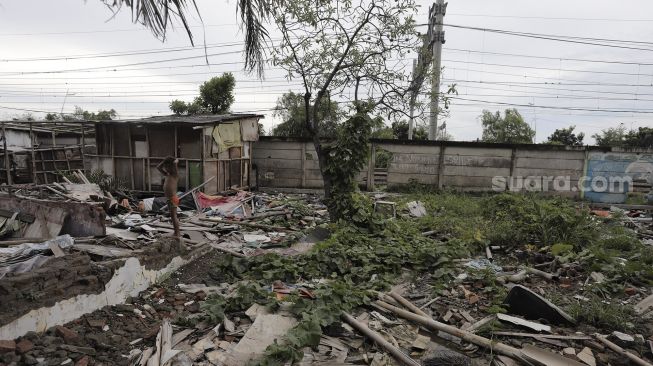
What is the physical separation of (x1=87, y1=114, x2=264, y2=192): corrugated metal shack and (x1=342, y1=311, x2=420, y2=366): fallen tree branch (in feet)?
32.2

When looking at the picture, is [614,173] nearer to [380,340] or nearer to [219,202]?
[219,202]

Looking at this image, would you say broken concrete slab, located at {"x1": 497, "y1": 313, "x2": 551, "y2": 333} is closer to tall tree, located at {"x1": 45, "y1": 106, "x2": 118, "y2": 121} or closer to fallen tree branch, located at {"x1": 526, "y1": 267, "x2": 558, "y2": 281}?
fallen tree branch, located at {"x1": 526, "y1": 267, "x2": 558, "y2": 281}

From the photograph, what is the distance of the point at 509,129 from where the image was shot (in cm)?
2977

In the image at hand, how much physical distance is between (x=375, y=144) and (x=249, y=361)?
12.6 m

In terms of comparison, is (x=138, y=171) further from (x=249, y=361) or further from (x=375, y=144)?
(x=249, y=361)

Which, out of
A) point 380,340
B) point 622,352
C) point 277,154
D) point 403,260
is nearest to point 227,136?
point 277,154

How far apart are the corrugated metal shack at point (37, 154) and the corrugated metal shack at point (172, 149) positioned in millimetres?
2652

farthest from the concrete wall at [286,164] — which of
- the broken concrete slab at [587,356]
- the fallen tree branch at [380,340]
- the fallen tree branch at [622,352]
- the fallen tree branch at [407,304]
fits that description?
the broken concrete slab at [587,356]

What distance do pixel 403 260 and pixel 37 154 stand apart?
1758 centimetres

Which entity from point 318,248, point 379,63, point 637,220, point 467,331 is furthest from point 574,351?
point 637,220

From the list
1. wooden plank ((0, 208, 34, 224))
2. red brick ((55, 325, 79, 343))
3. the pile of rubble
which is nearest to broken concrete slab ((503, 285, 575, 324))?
the pile of rubble

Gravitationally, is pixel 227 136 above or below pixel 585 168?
above

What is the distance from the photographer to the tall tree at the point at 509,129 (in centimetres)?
2936

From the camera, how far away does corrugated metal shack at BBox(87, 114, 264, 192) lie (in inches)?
511
